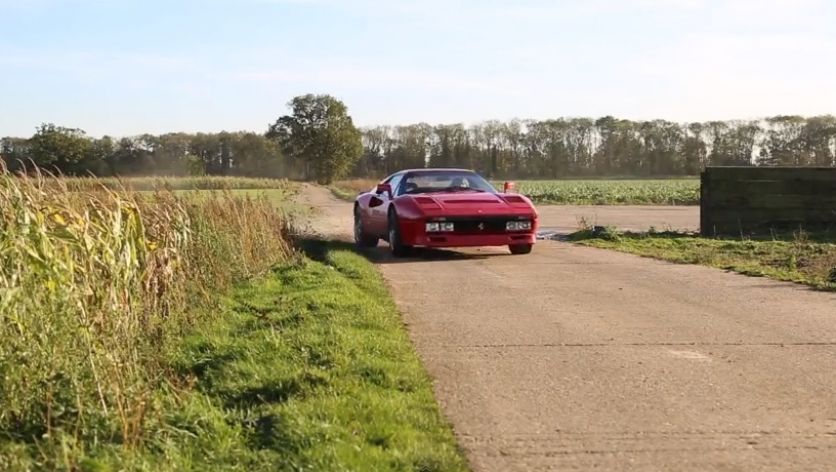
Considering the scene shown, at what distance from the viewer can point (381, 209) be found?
13914 mm

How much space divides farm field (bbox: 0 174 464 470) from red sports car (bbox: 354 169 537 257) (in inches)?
214

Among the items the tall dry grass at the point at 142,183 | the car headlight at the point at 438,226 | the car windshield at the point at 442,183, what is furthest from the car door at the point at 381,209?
the tall dry grass at the point at 142,183

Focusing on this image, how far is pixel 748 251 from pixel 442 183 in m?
4.82

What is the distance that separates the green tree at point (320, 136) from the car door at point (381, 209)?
74.1 m

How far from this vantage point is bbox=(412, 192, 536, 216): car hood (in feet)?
40.9

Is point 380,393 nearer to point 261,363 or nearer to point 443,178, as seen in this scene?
point 261,363

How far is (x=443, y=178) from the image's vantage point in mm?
13984

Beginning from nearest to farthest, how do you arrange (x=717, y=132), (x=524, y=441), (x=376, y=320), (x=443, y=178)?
(x=524, y=441), (x=376, y=320), (x=443, y=178), (x=717, y=132)

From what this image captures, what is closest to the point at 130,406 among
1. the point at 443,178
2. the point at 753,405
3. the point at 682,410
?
the point at 682,410

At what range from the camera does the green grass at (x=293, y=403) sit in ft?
12.3

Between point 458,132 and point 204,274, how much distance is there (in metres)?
87.7


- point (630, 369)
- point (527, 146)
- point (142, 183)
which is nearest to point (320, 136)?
point (527, 146)

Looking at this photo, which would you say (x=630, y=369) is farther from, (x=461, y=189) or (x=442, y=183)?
(x=442, y=183)

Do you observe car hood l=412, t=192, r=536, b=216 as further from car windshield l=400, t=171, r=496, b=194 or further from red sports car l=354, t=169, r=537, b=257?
car windshield l=400, t=171, r=496, b=194
